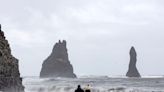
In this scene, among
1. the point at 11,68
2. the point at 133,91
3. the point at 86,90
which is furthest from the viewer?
the point at 133,91

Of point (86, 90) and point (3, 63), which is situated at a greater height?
point (3, 63)

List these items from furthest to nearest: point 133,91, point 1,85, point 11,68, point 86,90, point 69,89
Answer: point 69,89 → point 133,91 → point 11,68 → point 1,85 → point 86,90

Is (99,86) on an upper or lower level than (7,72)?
lower

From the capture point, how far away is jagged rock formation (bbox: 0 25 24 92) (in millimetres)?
50969

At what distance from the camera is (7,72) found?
52375 mm

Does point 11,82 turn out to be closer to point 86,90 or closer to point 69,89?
point 86,90

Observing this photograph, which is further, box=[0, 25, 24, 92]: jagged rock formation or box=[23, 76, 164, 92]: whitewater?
box=[23, 76, 164, 92]: whitewater

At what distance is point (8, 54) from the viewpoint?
182 feet

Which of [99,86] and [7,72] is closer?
[7,72]

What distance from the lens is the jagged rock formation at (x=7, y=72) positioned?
50969 mm

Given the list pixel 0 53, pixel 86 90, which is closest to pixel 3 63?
pixel 0 53

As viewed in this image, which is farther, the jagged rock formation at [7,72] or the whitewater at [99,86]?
the whitewater at [99,86]

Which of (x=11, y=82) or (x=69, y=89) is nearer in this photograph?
(x=11, y=82)

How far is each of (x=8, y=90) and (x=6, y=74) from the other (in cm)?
178
